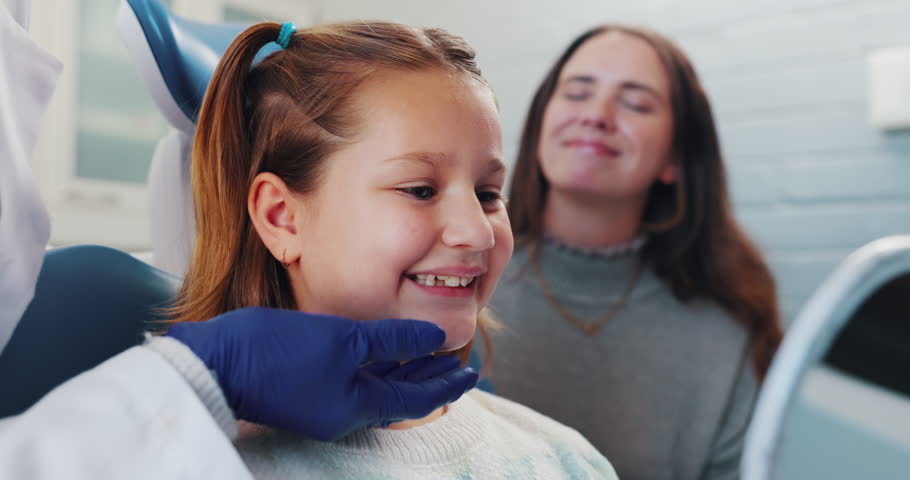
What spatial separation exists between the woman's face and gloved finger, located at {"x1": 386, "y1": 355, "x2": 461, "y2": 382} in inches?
31.3

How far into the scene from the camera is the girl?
29.3 inches

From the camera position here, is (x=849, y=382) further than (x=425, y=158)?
No

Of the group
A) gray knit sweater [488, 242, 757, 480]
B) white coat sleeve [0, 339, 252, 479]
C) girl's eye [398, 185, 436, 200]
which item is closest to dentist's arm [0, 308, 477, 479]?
white coat sleeve [0, 339, 252, 479]

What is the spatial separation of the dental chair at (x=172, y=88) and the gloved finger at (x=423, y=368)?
0.32 meters

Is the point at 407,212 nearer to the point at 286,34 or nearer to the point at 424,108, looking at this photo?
the point at 424,108

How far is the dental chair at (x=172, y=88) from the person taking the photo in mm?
859

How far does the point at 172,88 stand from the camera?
0.90 m

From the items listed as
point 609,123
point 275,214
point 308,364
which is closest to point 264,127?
point 275,214

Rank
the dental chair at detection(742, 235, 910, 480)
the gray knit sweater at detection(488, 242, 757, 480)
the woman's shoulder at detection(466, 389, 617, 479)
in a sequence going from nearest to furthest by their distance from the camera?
the dental chair at detection(742, 235, 910, 480) < the woman's shoulder at detection(466, 389, 617, 479) < the gray knit sweater at detection(488, 242, 757, 480)

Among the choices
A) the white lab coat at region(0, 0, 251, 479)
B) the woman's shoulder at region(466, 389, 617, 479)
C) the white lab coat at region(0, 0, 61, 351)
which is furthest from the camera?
the woman's shoulder at region(466, 389, 617, 479)

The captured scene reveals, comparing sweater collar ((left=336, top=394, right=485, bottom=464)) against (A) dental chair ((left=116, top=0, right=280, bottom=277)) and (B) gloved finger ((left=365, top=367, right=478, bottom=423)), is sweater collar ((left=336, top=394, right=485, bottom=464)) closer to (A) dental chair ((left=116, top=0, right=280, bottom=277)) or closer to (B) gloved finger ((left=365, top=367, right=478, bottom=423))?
(B) gloved finger ((left=365, top=367, right=478, bottom=423))

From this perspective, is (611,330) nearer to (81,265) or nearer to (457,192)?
(457,192)

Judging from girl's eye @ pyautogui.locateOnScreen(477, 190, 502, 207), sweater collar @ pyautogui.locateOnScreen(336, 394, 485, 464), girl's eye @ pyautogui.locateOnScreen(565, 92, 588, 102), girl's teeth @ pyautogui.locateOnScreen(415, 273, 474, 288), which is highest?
girl's eye @ pyautogui.locateOnScreen(565, 92, 588, 102)

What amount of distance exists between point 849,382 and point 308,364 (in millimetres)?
404
